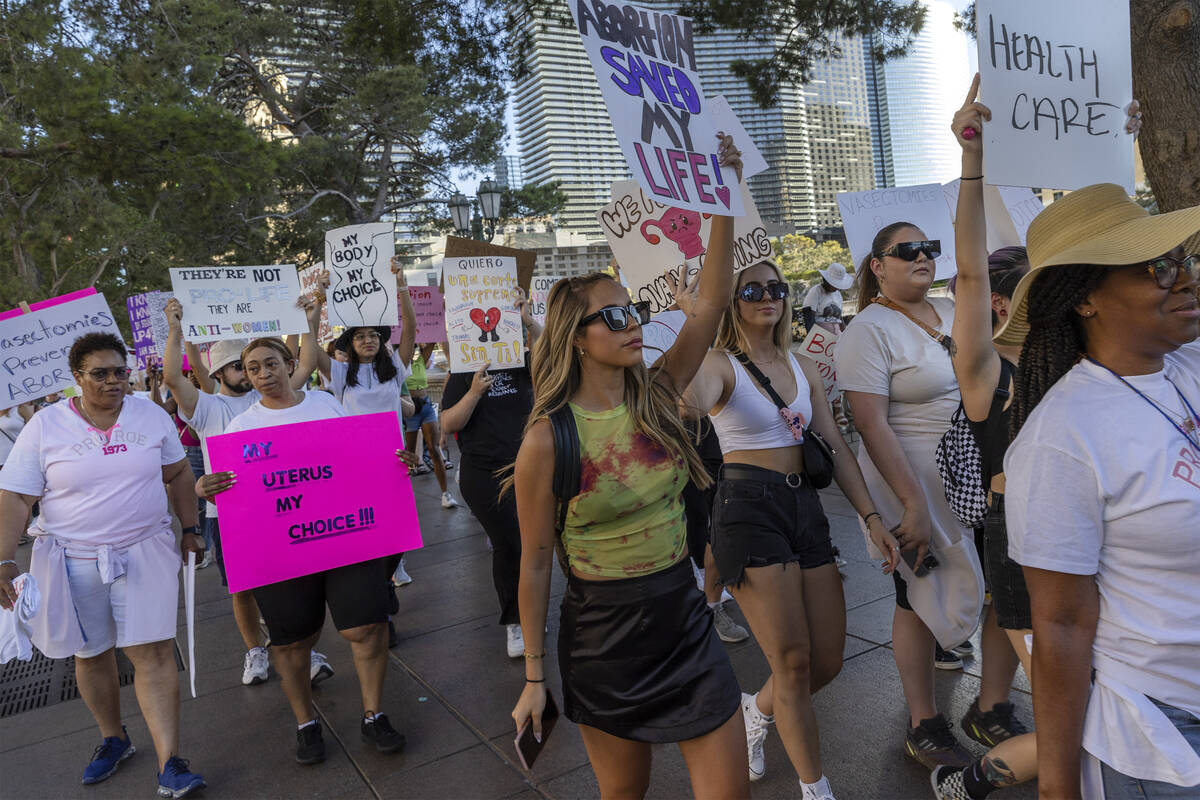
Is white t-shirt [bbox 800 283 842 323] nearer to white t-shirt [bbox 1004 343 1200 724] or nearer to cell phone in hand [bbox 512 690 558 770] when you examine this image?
cell phone in hand [bbox 512 690 558 770]

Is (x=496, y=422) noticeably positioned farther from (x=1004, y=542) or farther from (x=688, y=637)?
(x=1004, y=542)

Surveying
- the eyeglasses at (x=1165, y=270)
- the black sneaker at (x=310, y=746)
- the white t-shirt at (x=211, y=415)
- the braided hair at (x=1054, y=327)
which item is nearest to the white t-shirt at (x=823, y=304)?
the white t-shirt at (x=211, y=415)

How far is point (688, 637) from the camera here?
7.58 ft

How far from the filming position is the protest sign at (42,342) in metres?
4.86

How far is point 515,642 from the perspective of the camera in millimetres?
4668

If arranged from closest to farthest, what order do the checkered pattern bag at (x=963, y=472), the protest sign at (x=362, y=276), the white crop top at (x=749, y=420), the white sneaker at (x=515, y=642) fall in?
1. the checkered pattern bag at (x=963, y=472)
2. the white crop top at (x=749, y=420)
3. the white sneaker at (x=515, y=642)
4. the protest sign at (x=362, y=276)

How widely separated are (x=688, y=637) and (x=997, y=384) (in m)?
1.21

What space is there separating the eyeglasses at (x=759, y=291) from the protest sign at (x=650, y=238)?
3.08ft

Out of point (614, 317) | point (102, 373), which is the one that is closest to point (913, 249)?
point (614, 317)

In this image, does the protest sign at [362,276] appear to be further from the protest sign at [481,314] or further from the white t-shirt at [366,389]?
the protest sign at [481,314]

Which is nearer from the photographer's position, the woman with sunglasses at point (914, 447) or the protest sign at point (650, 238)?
the woman with sunglasses at point (914, 447)

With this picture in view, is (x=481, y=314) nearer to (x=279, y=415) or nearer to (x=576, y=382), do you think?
(x=279, y=415)

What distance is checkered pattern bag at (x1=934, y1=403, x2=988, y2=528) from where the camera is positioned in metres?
2.70

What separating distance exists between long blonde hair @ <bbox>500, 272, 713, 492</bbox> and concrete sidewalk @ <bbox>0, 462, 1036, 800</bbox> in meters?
1.51
